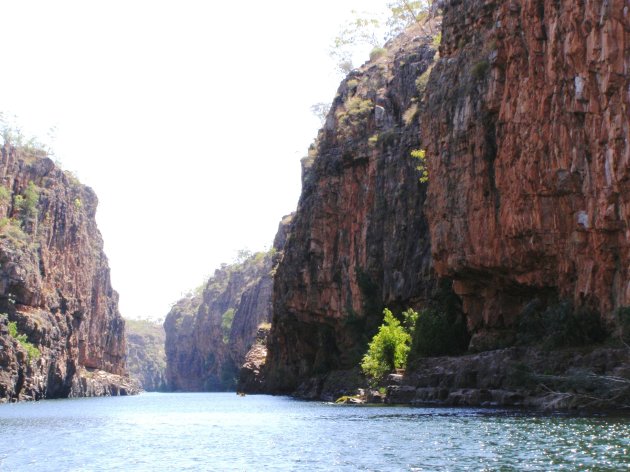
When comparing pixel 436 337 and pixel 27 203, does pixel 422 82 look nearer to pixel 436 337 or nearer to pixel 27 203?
pixel 436 337

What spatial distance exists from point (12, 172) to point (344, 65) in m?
49.9

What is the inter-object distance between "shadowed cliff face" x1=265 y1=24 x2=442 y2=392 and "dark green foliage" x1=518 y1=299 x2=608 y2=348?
22.0 metres

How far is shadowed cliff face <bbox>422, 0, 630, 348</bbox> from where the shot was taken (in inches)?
1898

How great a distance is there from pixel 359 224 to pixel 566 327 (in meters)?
41.5

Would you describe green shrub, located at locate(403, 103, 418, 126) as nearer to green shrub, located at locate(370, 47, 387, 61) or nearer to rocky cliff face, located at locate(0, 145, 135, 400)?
green shrub, located at locate(370, 47, 387, 61)

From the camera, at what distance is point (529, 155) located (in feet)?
182

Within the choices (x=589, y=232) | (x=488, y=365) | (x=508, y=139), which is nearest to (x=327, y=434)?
(x=488, y=365)

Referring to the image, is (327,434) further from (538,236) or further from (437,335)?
(437,335)

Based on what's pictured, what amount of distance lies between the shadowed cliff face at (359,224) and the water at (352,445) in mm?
34214

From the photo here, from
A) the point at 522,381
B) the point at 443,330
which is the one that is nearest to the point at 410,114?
the point at 443,330

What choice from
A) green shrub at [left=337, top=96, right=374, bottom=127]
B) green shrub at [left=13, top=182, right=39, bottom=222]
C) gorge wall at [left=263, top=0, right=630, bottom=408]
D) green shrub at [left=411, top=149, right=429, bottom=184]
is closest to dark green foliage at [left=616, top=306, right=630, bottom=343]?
gorge wall at [left=263, top=0, right=630, bottom=408]

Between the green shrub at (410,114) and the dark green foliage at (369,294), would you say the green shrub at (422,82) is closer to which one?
the green shrub at (410,114)

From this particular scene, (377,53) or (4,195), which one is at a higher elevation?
(377,53)

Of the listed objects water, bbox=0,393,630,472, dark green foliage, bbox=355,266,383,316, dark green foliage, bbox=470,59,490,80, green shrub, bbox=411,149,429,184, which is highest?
dark green foliage, bbox=470,59,490,80
